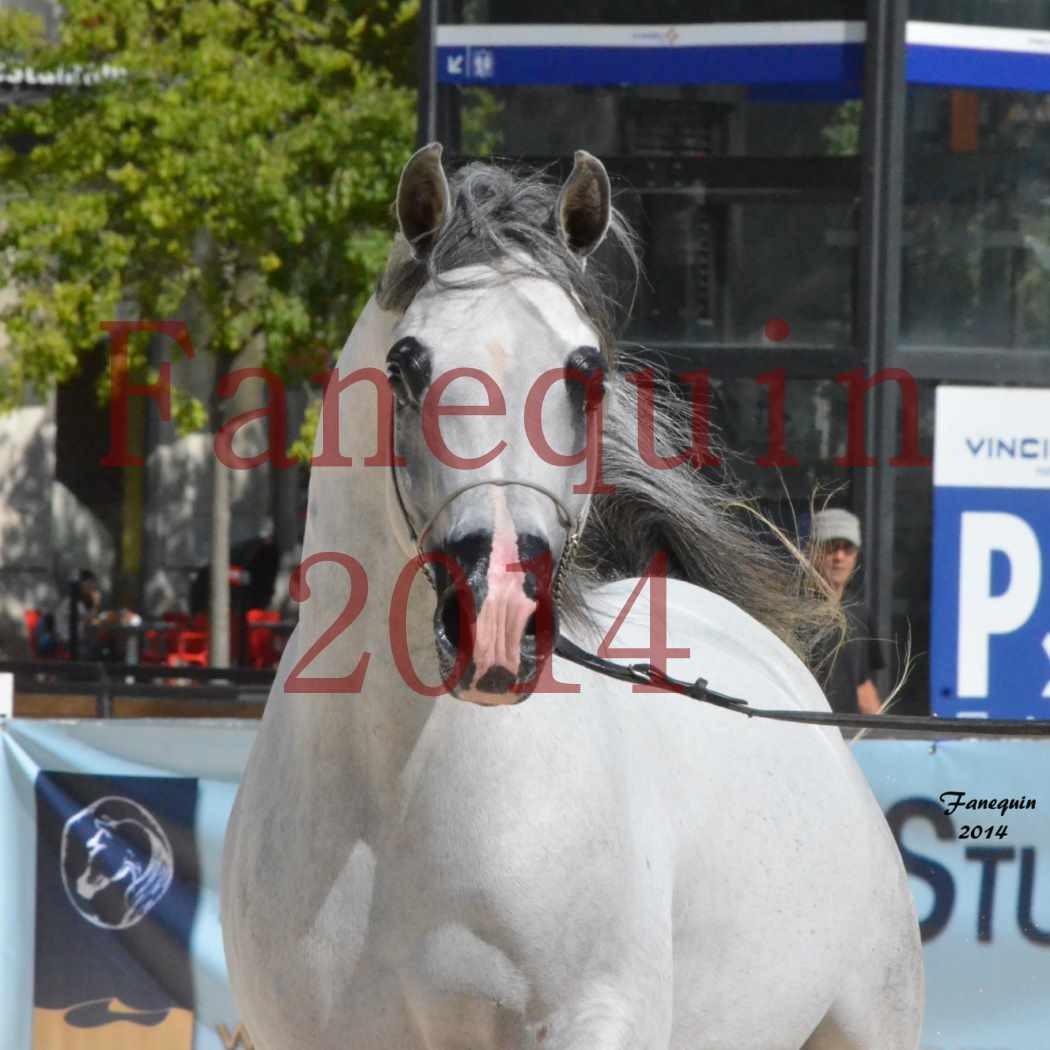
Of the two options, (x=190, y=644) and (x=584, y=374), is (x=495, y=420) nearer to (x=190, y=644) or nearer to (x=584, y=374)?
(x=584, y=374)

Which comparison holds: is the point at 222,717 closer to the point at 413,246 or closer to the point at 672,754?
the point at 672,754

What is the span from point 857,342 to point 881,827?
141 inches

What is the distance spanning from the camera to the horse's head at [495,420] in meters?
2.56

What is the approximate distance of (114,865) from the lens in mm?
5586

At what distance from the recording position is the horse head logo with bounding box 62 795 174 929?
5578 mm

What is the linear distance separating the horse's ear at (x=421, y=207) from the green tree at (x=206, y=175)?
1063cm

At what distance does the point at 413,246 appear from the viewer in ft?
9.36

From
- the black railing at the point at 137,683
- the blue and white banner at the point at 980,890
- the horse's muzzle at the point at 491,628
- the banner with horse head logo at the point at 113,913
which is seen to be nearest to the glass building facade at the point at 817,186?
the blue and white banner at the point at 980,890

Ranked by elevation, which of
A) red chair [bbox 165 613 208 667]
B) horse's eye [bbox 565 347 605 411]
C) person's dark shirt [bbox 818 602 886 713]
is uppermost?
horse's eye [bbox 565 347 605 411]

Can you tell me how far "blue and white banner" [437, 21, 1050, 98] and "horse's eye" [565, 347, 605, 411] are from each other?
4971mm

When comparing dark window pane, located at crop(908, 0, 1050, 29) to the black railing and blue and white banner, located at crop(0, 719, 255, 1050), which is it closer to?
the black railing

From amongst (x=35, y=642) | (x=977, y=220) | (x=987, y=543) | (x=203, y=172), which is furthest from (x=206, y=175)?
(x=987, y=543)

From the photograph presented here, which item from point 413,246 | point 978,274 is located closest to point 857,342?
point 978,274

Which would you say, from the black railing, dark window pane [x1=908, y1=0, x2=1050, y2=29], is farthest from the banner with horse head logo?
dark window pane [x1=908, y1=0, x2=1050, y2=29]
